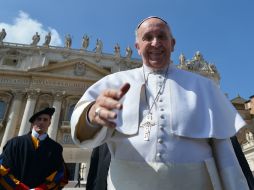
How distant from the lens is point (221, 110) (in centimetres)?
152

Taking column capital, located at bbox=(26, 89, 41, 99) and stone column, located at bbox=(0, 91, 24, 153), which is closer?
stone column, located at bbox=(0, 91, 24, 153)

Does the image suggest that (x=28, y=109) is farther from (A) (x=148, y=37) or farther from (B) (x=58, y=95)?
(A) (x=148, y=37)

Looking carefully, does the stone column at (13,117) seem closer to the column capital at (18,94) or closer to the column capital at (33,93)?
the column capital at (18,94)

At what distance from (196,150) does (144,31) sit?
0.85 meters

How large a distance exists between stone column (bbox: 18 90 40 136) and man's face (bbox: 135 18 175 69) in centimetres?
1931

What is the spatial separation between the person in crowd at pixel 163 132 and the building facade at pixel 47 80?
1733 cm

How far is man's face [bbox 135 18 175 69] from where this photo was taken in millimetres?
1575

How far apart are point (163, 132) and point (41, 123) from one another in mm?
2986

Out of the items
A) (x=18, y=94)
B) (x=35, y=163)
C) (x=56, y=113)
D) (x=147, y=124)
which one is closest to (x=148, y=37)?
(x=147, y=124)

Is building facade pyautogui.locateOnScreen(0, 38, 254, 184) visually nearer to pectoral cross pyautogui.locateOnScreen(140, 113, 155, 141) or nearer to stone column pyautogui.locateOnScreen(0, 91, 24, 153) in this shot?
stone column pyautogui.locateOnScreen(0, 91, 24, 153)

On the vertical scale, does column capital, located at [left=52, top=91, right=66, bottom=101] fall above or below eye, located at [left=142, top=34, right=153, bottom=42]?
above

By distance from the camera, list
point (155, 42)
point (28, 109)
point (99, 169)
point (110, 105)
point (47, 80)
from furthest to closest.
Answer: point (47, 80) < point (28, 109) < point (99, 169) < point (155, 42) < point (110, 105)

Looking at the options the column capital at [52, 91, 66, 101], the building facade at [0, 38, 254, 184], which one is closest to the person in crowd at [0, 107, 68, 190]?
the building facade at [0, 38, 254, 184]

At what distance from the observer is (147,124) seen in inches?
56.0
